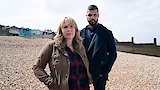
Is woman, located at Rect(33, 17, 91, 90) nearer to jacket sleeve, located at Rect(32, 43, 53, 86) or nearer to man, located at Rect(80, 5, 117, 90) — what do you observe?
jacket sleeve, located at Rect(32, 43, 53, 86)

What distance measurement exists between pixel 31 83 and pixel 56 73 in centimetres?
625

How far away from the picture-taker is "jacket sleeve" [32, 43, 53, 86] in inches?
116

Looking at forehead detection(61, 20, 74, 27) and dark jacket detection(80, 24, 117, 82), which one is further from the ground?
forehead detection(61, 20, 74, 27)

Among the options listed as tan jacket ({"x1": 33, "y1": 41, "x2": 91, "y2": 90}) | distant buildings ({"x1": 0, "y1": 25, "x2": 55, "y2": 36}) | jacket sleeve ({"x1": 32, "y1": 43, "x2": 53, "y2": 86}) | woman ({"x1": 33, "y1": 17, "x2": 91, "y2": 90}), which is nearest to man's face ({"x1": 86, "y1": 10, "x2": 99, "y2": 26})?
woman ({"x1": 33, "y1": 17, "x2": 91, "y2": 90})

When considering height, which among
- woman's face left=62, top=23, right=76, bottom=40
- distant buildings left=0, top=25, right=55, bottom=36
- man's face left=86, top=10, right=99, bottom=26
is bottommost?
distant buildings left=0, top=25, right=55, bottom=36

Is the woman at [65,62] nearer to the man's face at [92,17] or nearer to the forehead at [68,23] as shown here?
the forehead at [68,23]

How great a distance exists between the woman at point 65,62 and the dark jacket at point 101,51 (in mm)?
389

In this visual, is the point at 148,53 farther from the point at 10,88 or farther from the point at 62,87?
the point at 62,87

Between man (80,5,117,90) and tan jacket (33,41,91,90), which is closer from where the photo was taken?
tan jacket (33,41,91,90)

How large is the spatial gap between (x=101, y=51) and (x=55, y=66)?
0.75 m

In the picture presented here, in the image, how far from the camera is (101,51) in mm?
3480

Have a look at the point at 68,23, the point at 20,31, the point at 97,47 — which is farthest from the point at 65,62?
the point at 20,31

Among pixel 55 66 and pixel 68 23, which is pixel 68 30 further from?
pixel 55 66

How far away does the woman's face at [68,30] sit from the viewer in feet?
9.82
